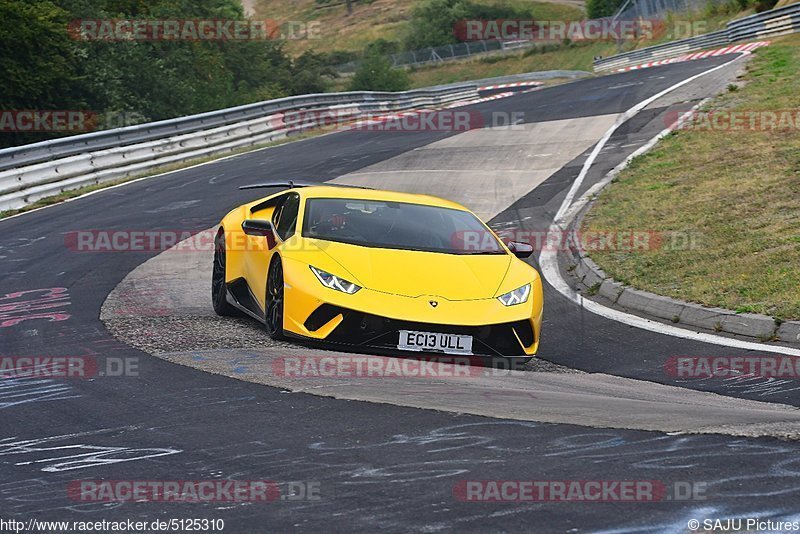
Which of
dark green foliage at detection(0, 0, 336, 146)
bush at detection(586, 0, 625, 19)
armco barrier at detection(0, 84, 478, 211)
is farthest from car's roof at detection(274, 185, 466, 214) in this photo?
bush at detection(586, 0, 625, 19)

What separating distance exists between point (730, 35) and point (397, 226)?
39.6 m

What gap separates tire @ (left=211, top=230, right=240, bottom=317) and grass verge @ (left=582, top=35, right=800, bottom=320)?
4.32 m

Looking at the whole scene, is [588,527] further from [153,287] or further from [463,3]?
[463,3]

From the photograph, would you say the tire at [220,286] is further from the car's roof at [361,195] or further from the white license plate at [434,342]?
the white license plate at [434,342]

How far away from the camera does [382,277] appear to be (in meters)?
8.62

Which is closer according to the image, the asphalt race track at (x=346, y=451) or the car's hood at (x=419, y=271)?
the asphalt race track at (x=346, y=451)

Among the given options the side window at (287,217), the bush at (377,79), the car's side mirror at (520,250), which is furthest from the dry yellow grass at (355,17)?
the car's side mirror at (520,250)

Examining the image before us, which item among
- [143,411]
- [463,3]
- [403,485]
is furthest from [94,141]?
[463,3]

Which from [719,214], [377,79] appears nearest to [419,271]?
[719,214]

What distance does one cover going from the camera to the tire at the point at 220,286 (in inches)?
417

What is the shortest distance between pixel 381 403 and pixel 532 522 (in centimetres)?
215

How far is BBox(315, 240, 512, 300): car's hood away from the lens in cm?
858

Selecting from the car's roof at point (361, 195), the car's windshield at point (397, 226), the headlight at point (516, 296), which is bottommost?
the headlight at point (516, 296)

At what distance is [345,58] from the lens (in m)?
106
